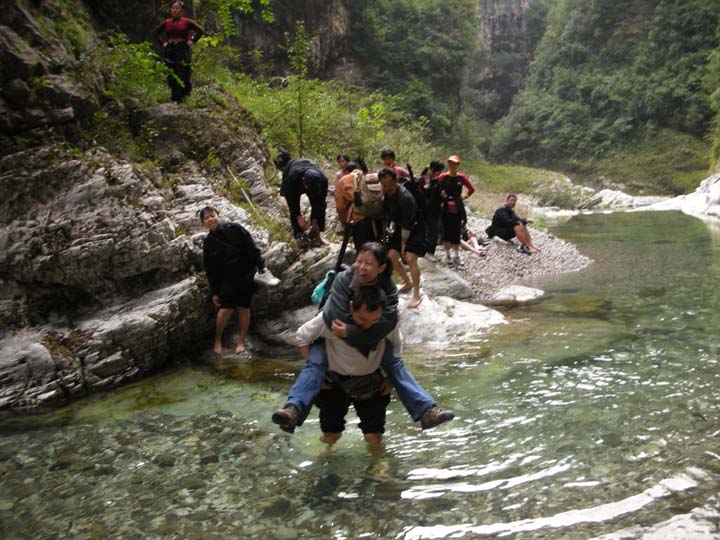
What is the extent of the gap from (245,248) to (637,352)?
5.01m

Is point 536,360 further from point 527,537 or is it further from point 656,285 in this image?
point 656,285

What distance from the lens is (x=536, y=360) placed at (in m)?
6.68

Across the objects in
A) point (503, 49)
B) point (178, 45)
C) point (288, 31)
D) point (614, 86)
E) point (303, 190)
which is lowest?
point (303, 190)

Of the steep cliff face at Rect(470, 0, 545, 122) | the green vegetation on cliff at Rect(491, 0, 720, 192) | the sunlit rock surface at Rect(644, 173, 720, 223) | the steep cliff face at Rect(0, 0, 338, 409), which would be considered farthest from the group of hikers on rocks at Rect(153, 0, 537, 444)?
the steep cliff face at Rect(470, 0, 545, 122)

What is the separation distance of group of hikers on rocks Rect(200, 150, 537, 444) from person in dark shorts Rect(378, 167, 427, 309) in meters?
Answer: 0.01

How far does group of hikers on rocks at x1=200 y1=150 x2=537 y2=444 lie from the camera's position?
3.89m

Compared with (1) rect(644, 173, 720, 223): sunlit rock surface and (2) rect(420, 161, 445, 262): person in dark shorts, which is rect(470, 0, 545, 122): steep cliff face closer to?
(1) rect(644, 173, 720, 223): sunlit rock surface

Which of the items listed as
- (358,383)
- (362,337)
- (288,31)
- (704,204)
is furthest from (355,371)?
(288,31)

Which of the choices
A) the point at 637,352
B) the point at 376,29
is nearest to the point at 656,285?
the point at 637,352

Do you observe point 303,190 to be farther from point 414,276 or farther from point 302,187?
point 414,276

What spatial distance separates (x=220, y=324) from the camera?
24.2 ft

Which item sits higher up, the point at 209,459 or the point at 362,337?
the point at 362,337

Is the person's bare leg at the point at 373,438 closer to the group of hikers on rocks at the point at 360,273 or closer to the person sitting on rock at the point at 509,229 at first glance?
the group of hikers on rocks at the point at 360,273

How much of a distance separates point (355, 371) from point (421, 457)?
0.97 meters
